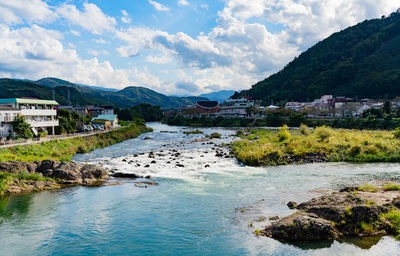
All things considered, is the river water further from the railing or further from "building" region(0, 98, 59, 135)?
"building" region(0, 98, 59, 135)

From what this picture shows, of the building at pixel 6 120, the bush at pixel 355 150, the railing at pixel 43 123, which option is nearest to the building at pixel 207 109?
the railing at pixel 43 123

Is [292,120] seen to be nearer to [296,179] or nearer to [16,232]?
[296,179]

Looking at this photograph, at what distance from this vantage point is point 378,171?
3009 cm

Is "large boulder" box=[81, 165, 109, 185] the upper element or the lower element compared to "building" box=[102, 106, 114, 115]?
lower

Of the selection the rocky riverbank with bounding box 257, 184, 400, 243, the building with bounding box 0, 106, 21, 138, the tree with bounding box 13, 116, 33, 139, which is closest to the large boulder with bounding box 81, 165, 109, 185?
the rocky riverbank with bounding box 257, 184, 400, 243

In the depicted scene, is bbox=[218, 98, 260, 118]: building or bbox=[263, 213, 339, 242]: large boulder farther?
bbox=[218, 98, 260, 118]: building

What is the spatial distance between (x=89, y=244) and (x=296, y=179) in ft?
63.6

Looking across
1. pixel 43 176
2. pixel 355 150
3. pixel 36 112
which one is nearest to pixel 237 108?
pixel 36 112

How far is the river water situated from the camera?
Result: 14.0 meters

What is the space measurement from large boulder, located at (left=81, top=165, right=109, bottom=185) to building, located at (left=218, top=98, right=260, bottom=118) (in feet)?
378

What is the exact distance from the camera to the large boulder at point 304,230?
14367 mm

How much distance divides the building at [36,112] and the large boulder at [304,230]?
4564 centimetres

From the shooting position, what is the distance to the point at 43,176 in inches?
1037

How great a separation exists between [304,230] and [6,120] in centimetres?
4425
